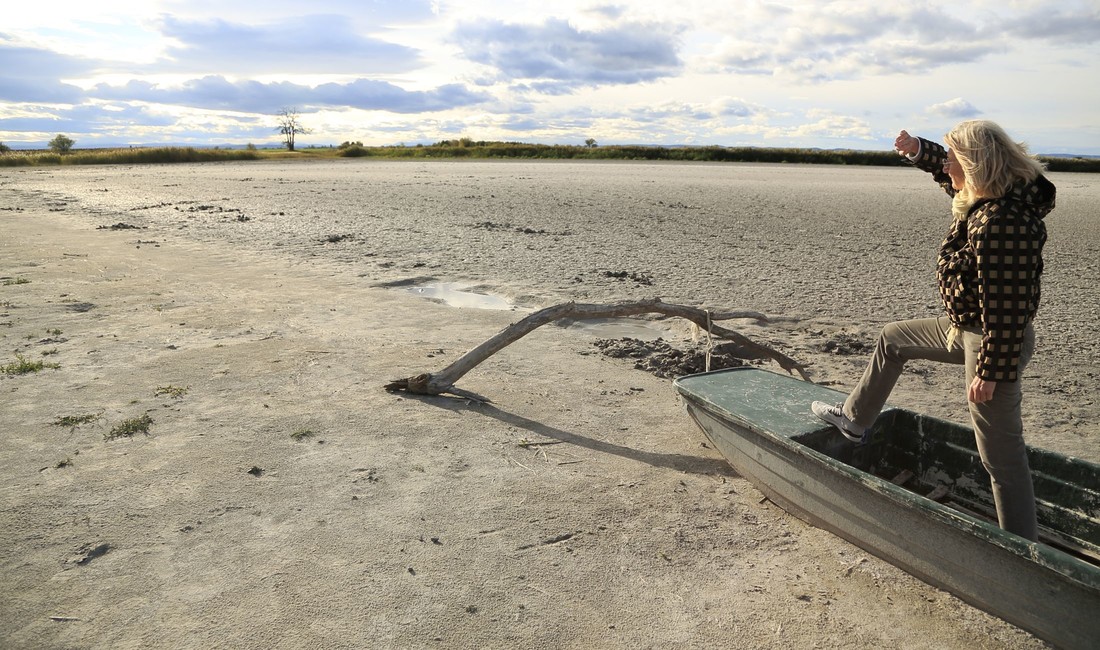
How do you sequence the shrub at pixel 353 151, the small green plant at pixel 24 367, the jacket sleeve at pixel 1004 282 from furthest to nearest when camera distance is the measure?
the shrub at pixel 353 151
the small green plant at pixel 24 367
the jacket sleeve at pixel 1004 282

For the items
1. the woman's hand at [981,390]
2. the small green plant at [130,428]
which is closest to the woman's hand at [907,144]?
the woman's hand at [981,390]

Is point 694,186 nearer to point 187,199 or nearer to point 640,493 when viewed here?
point 187,199

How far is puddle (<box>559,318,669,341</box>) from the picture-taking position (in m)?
7.61

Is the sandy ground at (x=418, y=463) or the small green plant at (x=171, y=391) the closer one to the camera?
the sandy ground at (x=418, y=463)

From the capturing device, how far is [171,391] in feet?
18.4

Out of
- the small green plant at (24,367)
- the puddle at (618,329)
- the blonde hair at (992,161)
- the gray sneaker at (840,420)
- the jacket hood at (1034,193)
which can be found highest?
the blonde hair at (992,161)

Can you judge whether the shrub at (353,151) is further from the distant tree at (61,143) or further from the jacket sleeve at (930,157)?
the jacket sleeve at (930,157)

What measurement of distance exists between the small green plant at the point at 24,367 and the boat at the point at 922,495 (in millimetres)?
4872

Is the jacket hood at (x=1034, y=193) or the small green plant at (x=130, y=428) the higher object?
the jacket hood at (x=1034, y=193)

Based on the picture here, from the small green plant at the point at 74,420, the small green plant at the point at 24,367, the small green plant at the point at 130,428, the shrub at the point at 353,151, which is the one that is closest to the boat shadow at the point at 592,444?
the small green plant at the point at 130,428

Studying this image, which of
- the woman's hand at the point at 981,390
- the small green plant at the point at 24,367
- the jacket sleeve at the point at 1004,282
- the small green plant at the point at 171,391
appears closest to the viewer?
the jacket sleeve at the point at 1004,282

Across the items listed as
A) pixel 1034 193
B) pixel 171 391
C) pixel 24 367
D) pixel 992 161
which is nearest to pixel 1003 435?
pixel 1034 193

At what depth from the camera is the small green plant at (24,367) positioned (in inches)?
233

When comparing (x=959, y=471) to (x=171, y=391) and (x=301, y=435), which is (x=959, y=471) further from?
(x=171, y=391)
